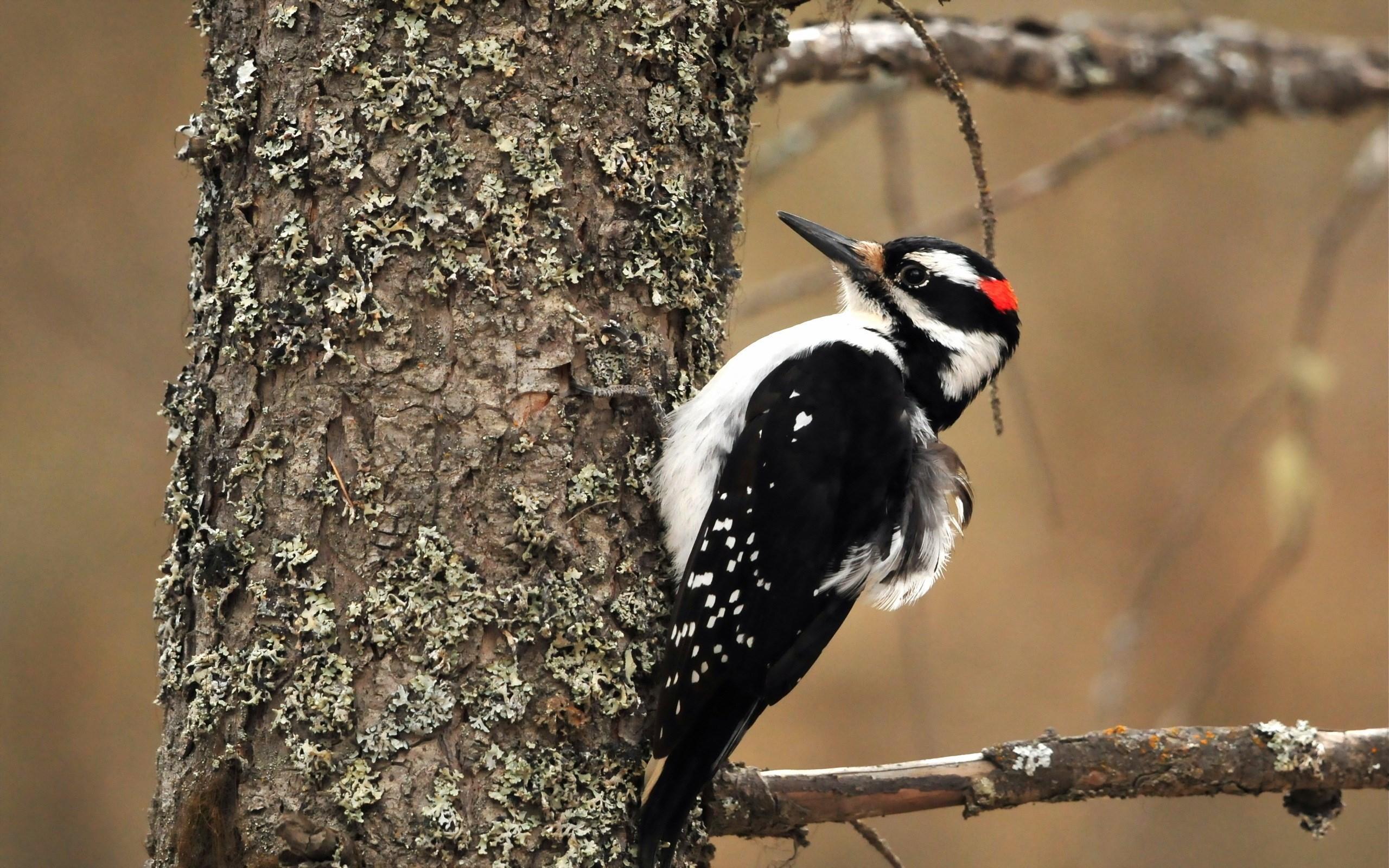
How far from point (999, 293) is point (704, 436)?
730 millimetres

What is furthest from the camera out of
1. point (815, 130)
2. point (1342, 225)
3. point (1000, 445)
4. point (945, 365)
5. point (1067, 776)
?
point (1000, 445)

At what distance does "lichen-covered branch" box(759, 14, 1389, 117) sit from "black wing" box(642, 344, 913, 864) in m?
0.63

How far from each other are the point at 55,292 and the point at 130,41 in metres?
1.01

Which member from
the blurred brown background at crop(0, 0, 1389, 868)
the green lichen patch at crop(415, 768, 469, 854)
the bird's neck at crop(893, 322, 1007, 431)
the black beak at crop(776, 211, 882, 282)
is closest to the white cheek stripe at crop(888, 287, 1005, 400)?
the bird's neck at crop(893, 322, 1007, 431)

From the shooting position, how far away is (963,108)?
1832mm

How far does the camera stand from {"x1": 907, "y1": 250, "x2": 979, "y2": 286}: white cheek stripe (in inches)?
87.7

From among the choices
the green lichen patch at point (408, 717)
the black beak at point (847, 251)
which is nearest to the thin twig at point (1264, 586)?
the black beak at point (847, 251)

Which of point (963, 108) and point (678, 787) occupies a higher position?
point (963, 108)

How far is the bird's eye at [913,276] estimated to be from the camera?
2264 millimetres

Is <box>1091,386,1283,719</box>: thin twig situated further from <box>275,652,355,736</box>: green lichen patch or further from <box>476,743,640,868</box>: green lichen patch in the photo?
<box>275,652,355,736</box>: green lichen patch

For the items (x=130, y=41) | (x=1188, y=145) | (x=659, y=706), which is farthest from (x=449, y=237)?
(x=1188, y=145)

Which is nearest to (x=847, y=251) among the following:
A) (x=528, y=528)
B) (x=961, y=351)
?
(x=961, y=351)

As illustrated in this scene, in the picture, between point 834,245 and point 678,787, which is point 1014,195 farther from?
point 678,787

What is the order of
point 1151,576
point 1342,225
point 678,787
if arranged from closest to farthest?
point 678,787 → point 1151,576 → point 1342,225
